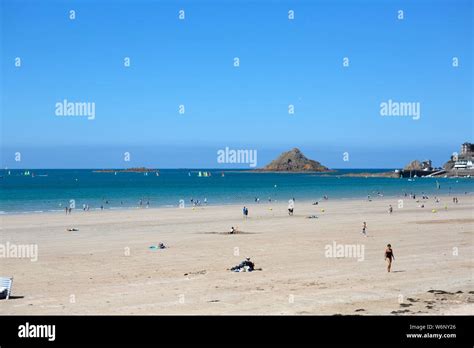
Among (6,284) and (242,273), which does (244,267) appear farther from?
(6,284)

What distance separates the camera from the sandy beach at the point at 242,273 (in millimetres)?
16469

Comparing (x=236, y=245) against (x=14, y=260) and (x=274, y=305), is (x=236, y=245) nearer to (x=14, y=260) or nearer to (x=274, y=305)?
(x=14, y=260)

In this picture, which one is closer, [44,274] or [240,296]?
[240,296]

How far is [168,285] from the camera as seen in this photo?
64.7 ft

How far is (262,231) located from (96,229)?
486 inches

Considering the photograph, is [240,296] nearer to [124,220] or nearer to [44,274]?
[44,274]

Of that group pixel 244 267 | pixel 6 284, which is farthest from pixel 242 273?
pixel 6 284

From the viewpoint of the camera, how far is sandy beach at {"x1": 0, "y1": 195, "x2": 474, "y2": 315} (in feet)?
54.0

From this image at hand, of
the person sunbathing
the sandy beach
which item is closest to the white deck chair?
the sandy beach

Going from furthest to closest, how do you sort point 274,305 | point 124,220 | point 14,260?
point 124,220 → point 14,260 → point 274,305

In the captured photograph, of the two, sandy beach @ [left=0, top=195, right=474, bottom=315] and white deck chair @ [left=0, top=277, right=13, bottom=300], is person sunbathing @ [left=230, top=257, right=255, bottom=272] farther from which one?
white deck chair @ [left=0, top=277, right=13, bottom=300]
